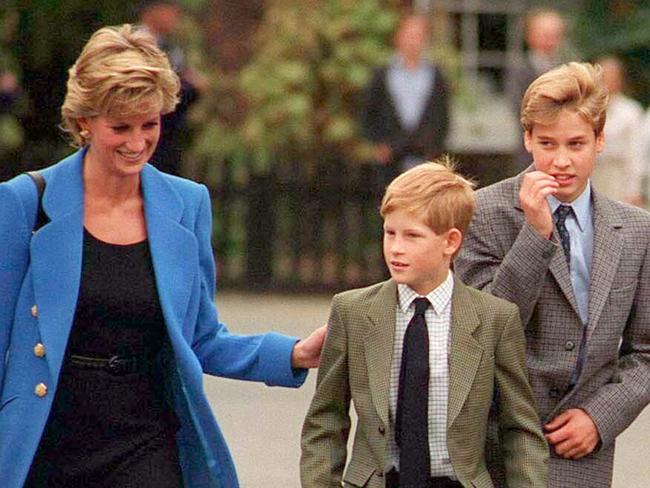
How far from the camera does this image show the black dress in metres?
4.82

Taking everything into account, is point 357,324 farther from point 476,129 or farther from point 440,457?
point 476,129

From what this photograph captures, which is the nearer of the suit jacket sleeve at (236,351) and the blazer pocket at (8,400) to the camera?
the blazer pocket at (8,400)

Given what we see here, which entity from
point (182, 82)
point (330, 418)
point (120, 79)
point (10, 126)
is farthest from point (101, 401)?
point (10, 126)

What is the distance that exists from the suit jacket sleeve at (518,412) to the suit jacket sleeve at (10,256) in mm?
1177

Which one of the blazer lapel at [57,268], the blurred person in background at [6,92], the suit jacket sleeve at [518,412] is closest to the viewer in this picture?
the suit jacket sleeve at [518,412]

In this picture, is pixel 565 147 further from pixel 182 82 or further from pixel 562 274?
pixel 182 82

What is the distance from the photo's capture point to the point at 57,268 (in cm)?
481

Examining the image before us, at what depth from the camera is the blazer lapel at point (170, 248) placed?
16.0 feet

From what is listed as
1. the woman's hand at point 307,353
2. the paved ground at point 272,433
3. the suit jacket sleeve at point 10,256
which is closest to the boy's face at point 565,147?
the woman's hand at point 307,353

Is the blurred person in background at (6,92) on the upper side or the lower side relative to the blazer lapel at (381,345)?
lower

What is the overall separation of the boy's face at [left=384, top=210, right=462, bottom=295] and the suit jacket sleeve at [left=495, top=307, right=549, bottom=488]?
0.23m

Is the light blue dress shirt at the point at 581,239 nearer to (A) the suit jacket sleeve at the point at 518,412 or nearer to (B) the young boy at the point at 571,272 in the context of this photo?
(B) the young boy at the point at 571,272

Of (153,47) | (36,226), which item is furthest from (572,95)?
(36,226)

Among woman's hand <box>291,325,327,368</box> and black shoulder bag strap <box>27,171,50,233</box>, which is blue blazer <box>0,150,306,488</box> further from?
woman's hand <box>291,325,327,368</box>
